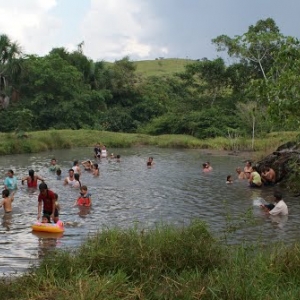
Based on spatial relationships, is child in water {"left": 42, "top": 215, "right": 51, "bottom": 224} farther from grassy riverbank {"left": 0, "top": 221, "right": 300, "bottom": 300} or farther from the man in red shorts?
grassy riverbank {"left": 0, "top": 221, "right": 300, "bottom": 300}

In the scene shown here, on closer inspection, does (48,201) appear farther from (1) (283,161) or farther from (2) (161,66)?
(2) (161,66)

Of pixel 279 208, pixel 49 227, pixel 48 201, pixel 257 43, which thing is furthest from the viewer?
pixel 257 43

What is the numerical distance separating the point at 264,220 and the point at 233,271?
29.2ft

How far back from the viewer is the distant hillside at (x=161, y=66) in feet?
309

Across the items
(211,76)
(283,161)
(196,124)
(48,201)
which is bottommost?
(48,201)

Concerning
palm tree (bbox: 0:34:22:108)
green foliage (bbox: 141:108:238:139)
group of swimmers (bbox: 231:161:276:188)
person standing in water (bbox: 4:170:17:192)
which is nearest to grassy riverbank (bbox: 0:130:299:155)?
green foliage (bbox: 141:108:238:139)

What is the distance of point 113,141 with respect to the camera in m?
47.4

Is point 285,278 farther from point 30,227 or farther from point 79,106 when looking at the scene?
point 79,106

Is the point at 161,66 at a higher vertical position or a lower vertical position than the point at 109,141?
higher

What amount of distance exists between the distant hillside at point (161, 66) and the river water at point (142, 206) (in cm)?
6119

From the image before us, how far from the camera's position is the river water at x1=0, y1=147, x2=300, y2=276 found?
1276cm

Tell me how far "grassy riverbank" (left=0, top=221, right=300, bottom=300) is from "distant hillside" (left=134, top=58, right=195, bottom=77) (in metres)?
83.6

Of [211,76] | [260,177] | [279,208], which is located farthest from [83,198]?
[211,76]

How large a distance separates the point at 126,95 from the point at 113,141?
824 inches
